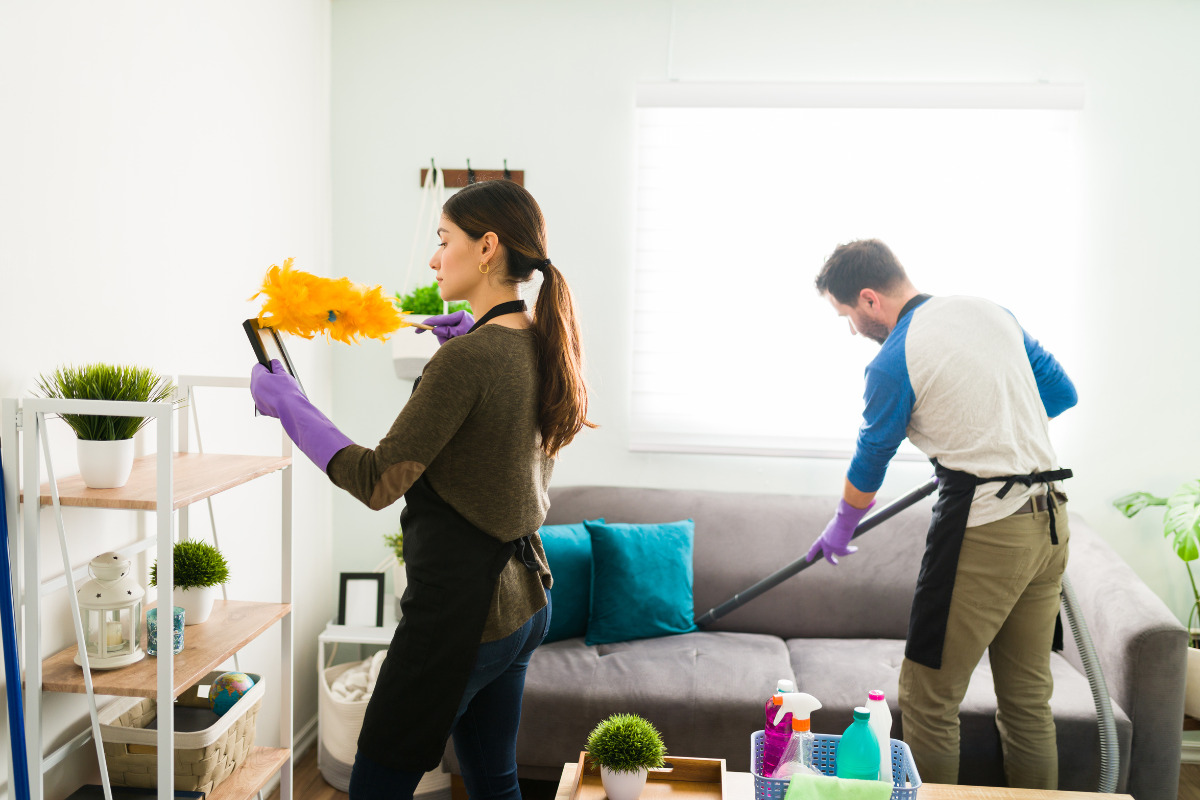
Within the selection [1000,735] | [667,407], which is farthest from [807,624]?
[667,407]

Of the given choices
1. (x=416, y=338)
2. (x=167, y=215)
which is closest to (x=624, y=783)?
(x=416, y=338)

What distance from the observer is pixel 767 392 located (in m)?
2.91

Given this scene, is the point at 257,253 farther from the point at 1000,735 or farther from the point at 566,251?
the point at 1000,735

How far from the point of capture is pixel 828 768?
1726 millimetres

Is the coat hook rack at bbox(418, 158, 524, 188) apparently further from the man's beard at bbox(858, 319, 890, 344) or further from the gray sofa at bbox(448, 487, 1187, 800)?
the man's beard at bbox(858, 319, 890, 344)

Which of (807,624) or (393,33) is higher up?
(393,33)

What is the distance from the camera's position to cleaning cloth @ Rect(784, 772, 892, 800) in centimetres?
148

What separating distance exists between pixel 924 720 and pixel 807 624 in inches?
31.1

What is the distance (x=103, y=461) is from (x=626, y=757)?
1.13 meters

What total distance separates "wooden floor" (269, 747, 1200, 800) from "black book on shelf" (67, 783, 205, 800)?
2.95 ft

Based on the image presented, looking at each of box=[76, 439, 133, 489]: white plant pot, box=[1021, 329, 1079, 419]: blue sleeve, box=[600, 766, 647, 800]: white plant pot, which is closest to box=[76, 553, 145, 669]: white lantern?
box=[76, 439, 133, 489]: white plant pot

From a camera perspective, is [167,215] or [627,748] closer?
[627,748]

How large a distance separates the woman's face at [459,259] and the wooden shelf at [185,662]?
32.3 inches

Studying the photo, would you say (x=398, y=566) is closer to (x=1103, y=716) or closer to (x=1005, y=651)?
(x=1005, y=651)
